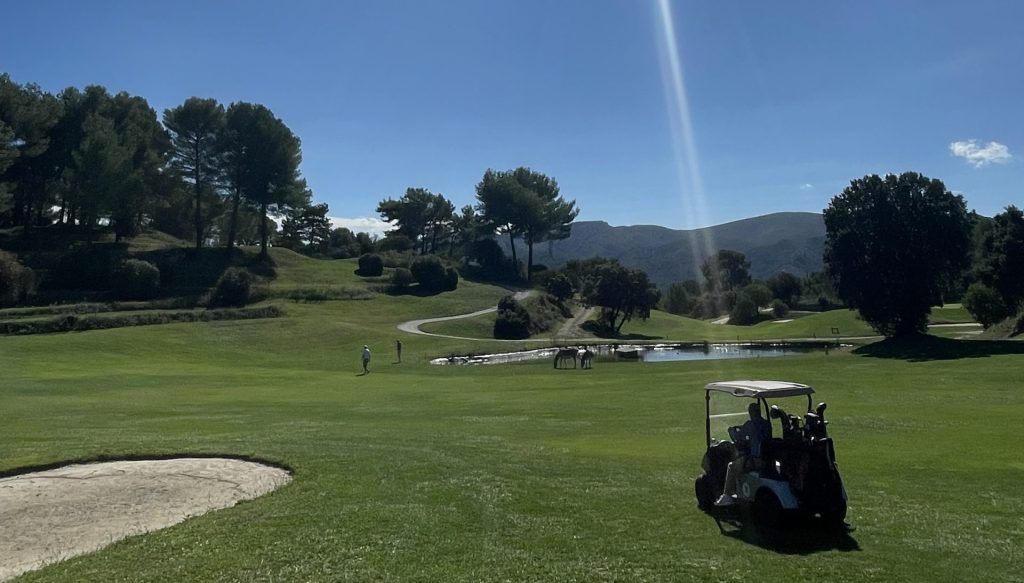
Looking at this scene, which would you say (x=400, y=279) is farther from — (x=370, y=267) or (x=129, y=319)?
(x=129, y=319)

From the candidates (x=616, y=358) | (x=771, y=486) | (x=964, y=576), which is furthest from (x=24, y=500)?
(x=616, y=358)

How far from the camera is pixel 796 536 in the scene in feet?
29.9

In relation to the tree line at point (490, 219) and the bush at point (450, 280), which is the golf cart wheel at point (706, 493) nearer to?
the bush at point (450, 280)

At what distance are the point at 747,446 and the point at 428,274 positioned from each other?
87.8 metres

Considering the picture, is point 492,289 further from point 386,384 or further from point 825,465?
point 825,465

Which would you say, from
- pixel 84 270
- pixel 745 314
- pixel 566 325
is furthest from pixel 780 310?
pixel 84 270

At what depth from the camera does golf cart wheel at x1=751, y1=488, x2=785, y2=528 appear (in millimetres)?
9177

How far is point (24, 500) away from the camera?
1164cm

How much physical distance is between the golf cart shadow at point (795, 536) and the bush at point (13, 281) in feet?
236

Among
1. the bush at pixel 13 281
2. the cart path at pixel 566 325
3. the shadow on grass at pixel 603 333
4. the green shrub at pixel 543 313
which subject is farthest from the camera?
the shadow on grass at pixel 603 333

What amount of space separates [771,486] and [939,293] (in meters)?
50.1

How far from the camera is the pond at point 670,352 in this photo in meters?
54.4

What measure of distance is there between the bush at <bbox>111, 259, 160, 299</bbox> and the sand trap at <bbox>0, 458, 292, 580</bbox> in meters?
64.9

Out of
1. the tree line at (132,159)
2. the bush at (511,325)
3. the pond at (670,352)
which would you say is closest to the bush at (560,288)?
the bush at (511,325)
